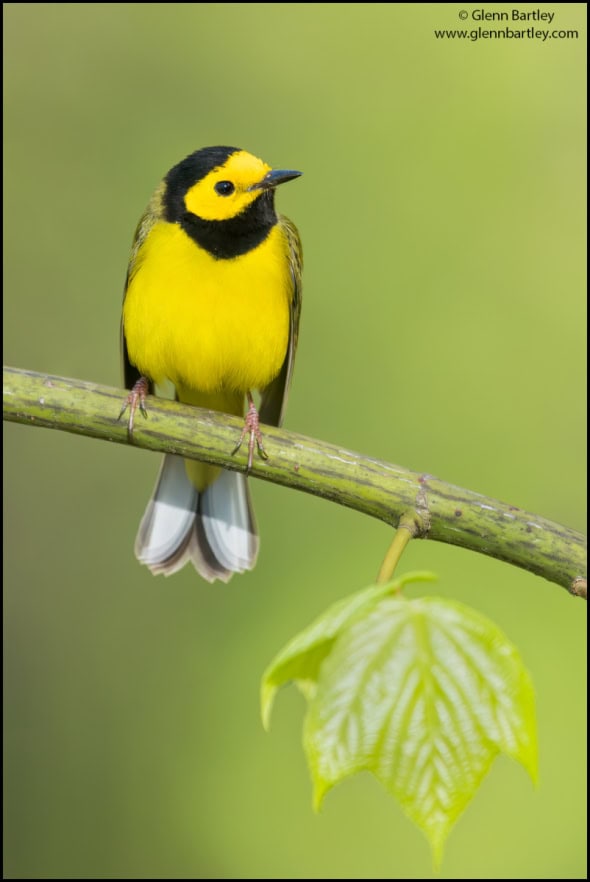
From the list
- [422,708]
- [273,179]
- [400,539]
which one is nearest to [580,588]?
[400,539]

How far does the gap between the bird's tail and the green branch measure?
86 cm

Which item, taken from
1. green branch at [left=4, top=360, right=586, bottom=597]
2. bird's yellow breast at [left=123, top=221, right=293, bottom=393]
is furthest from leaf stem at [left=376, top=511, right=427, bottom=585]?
bird's yellow breast at [left=123, top=221, right=293, bottom=393]

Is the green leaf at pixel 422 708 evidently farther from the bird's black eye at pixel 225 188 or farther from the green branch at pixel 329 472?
the bird's black eye at pixel 225 188

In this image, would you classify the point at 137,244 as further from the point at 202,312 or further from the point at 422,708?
the point at 422,708

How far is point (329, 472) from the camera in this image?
2.17 meters

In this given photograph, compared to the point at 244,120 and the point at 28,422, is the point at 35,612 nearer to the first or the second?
the point at 244,120

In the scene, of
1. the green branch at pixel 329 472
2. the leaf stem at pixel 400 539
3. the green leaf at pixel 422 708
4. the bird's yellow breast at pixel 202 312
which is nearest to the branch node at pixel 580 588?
the green branch at pixel 329 472

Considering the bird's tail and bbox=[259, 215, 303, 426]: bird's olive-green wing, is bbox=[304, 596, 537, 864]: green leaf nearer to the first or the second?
the bird's tail

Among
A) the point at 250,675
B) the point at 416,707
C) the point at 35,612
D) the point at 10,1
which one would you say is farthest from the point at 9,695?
the point at 416,707

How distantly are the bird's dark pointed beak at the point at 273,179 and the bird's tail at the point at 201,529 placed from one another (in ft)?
3.29

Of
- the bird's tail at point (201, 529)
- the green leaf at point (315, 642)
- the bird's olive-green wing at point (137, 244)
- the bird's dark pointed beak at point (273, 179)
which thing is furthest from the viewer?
the bird's olive-green wing at point (137, 244)

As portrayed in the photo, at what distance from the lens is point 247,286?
138 inches

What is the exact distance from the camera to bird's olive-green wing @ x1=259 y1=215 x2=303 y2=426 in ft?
12.3

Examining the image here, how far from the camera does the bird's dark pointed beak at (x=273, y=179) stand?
11.7 feet
